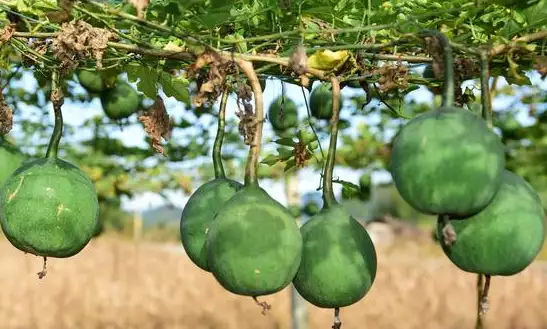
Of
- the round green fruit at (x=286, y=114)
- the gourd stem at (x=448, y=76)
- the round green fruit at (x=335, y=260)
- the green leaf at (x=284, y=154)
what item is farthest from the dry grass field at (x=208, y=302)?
the gourd stem at (x=448, y=76)

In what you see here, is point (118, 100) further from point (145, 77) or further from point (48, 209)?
point (48, 209)

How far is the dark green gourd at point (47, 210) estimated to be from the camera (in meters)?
2.03

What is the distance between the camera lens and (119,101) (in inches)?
172

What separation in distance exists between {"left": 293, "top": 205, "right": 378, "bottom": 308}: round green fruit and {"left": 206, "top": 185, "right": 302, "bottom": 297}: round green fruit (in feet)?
0.32

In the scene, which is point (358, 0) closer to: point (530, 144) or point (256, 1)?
point (256, 1)

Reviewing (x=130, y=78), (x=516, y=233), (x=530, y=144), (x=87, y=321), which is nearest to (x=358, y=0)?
(x=130, y=78)

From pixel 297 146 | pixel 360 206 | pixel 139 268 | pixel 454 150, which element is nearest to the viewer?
pixel 454 150

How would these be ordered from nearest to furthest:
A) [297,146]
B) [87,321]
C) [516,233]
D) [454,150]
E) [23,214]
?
1. [454,150]
2. [516,233]
3. [23,214]
4. [297,146]
5. [87,321]

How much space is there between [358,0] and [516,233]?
1.03m

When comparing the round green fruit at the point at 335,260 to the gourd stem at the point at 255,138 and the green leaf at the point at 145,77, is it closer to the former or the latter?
the gourd stem at the point at 255,138

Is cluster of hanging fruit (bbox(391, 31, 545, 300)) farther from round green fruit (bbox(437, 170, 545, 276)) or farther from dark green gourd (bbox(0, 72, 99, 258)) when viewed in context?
dark green gourd (bbox(0, 72, 99, 258))

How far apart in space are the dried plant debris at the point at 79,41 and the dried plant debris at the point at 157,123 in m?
0.23

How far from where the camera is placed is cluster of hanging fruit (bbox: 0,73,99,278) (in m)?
2.03

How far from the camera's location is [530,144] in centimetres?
580
